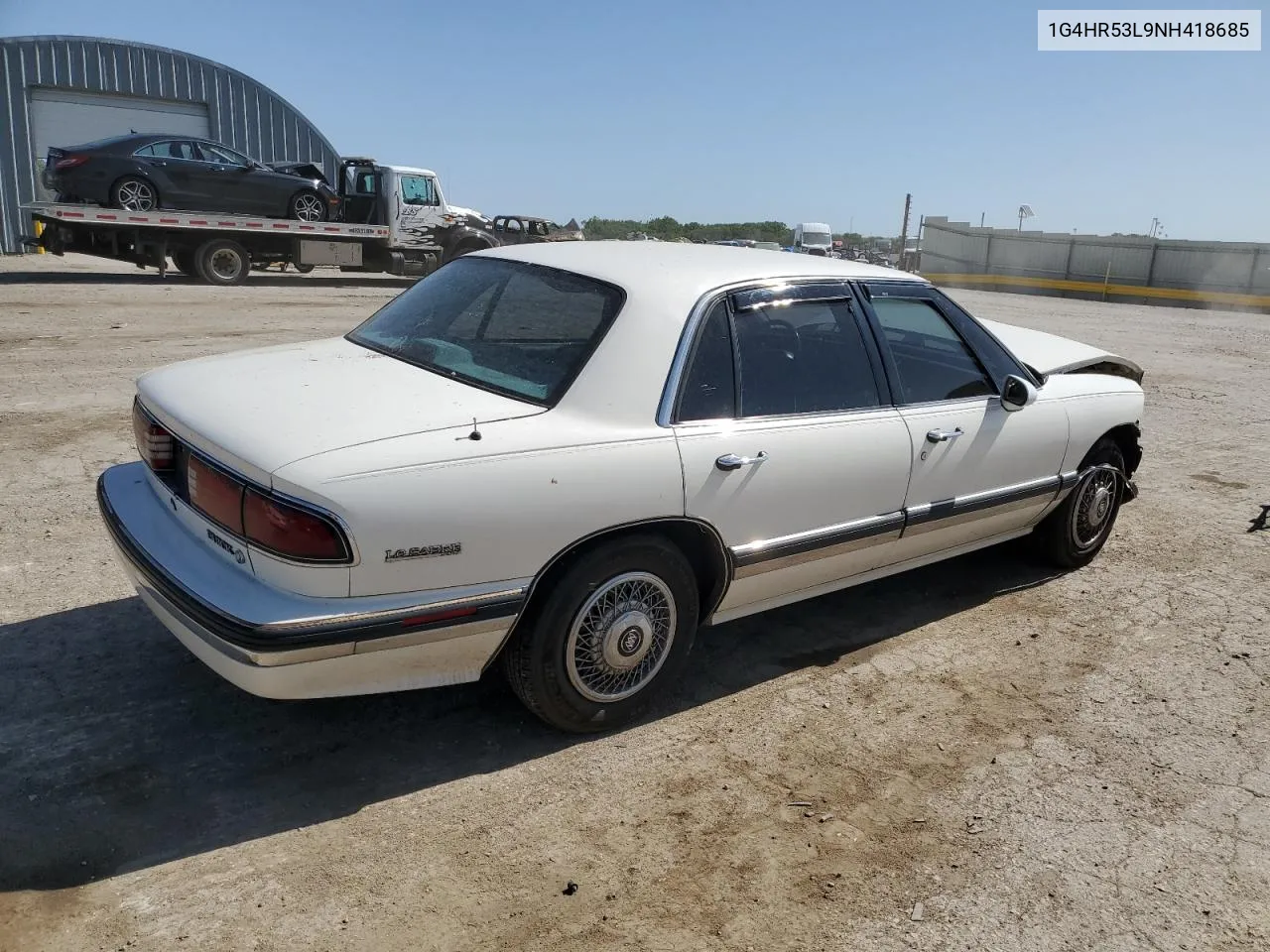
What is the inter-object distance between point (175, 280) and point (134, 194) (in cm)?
208

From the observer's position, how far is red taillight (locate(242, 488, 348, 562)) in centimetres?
261

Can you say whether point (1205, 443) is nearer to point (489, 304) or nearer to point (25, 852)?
point (489, 304)

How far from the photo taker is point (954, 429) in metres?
4.08

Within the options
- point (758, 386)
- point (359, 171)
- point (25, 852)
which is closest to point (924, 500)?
point (758, 386)

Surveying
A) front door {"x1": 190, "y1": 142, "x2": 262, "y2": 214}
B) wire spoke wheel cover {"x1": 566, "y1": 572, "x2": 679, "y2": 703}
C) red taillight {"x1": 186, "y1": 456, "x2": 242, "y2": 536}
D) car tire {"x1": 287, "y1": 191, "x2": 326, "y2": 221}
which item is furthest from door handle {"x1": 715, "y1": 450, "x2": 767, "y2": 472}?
car tire {"x1": 287, "y1": 191, "x2": 326, "y2": 221}

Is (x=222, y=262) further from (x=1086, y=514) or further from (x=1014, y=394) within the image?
(x=1014, y=394)

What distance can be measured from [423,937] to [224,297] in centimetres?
1503

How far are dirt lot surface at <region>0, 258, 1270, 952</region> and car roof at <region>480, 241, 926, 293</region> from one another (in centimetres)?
150

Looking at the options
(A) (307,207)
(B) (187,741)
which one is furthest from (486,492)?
(A) (307,207)

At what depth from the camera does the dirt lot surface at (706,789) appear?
8.31ft

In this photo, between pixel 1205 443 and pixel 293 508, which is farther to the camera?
pixel 1205 443

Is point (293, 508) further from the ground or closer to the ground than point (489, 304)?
closer to the ground

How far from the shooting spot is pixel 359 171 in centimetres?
2100

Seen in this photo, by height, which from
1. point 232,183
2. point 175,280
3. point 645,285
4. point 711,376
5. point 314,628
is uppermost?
point 232,183
